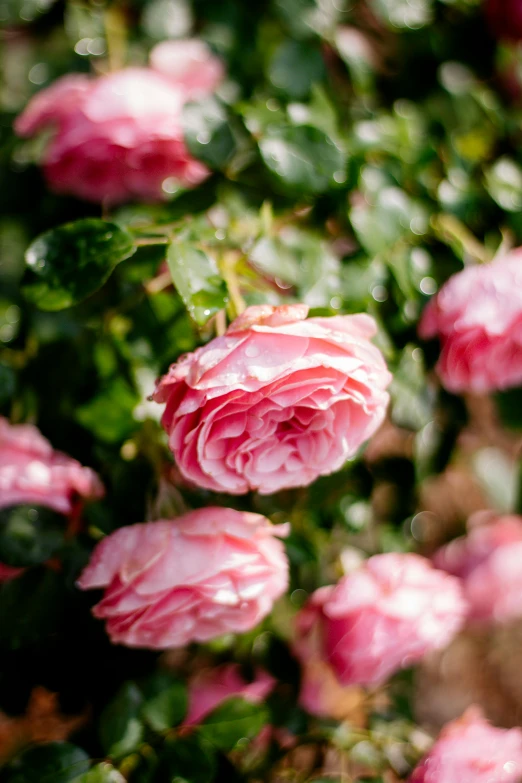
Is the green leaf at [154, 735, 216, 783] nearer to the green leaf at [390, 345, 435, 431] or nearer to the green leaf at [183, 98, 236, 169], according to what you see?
the green leaf at [390, 345, 435, 431]

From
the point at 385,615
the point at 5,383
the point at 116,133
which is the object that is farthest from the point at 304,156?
the point at 385,615

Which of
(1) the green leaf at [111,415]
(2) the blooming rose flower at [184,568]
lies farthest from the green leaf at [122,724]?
(1) the green leaf at [111,415]

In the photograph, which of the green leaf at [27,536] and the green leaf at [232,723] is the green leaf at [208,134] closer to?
the green leaf at [27,536]

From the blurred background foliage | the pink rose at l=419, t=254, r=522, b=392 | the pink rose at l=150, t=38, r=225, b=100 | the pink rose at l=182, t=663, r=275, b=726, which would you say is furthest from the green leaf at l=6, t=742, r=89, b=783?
the pink rose at l=150, t=38, r=225, b=100

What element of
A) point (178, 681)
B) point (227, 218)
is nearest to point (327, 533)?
point (178, 681)

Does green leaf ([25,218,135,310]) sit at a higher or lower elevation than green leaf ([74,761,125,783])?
higher

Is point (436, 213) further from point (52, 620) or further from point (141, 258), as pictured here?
point (52, 620)
